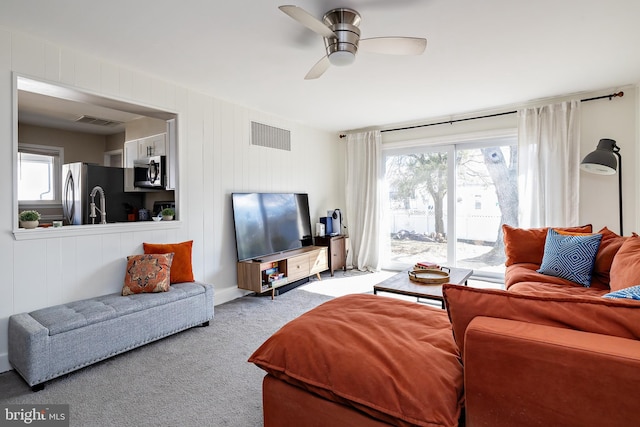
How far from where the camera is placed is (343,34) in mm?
2109

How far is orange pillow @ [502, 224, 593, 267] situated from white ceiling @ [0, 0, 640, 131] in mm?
1590

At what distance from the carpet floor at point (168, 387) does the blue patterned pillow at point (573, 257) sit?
2.57m

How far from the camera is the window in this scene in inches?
195

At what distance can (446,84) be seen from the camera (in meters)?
3.44

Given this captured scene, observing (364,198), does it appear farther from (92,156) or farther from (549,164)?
(92,156)

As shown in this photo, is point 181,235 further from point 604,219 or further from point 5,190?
point 604,219

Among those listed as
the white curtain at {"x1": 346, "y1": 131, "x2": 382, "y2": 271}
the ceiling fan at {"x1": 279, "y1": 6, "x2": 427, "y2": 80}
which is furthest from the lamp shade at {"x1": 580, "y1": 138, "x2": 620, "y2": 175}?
the white curtain at {"x1": 346, "y1": 131, "x2": 382, "y2": 271}

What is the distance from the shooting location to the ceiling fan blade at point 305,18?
1.70m

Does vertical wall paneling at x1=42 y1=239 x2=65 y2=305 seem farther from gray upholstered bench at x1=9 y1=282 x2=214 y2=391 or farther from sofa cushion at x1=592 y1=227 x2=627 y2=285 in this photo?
sofa cushion at x1=592 y1=227 x2=627 y2=285

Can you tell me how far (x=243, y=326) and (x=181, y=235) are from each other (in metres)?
1.20

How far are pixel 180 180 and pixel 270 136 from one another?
1.57 m

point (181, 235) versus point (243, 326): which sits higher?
point (181, 235)

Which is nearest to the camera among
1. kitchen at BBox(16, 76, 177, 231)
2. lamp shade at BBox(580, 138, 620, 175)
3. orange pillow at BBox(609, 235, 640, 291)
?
orange pillow at BBox(609, 235, 640, 291)

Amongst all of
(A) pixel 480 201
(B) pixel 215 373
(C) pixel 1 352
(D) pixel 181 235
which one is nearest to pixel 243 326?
(B) pixel 215 373
